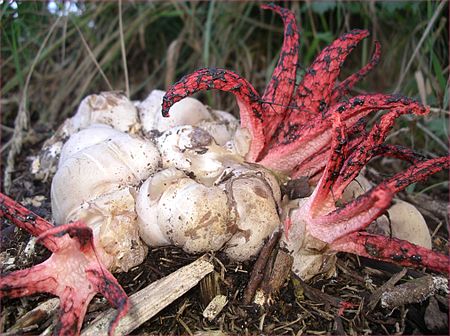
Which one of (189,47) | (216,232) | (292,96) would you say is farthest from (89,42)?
(216,232)

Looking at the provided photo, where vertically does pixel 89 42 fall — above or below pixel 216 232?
above

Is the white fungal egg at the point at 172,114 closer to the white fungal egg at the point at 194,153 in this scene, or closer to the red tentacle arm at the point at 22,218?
the white fungal egg at the point at 194,153

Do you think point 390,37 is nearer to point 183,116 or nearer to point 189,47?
point 189,47

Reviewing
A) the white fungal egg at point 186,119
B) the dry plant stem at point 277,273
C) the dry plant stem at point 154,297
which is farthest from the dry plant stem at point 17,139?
the dry plant stem at point 277,273

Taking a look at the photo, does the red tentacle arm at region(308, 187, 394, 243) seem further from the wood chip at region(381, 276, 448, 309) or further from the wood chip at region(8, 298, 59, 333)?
the wood chip at region(8, 298, 59, 333)

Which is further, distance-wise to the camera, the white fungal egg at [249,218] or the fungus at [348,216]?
the white fungal egg at [249,218]

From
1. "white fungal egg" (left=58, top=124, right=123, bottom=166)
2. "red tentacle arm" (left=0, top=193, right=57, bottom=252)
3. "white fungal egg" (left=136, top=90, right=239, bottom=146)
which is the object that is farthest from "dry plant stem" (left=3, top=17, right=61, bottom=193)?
"red tentacle arm" (left=0, top=193, right=57, bottom=252)
